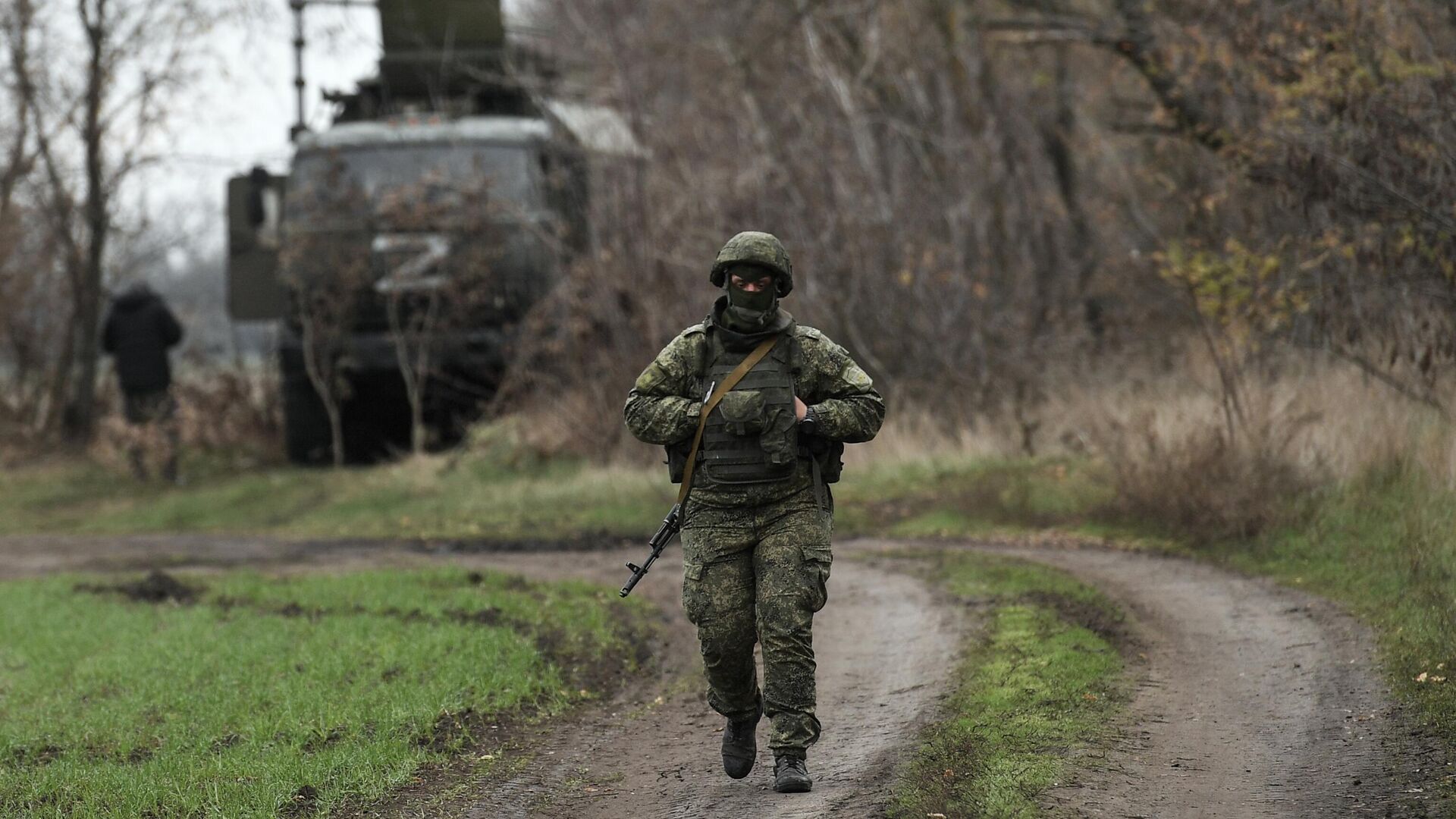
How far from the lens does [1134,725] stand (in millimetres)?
6438

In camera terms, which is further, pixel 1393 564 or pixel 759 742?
pixel 1393 564

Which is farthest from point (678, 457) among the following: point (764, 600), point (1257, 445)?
point (1257, 445)

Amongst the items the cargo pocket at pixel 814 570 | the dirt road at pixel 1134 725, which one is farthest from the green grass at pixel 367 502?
the cargo pocket at pixel 814 570

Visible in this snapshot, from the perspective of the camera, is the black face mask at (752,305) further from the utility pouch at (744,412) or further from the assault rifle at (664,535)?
the assault rifle at (664,535)

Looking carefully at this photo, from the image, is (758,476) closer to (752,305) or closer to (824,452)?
(824,452)

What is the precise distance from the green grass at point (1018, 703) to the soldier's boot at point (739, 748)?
0.57 metres

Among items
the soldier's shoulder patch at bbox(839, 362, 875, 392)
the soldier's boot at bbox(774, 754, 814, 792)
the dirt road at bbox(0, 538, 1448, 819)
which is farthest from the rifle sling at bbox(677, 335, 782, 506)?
the dirt road at bbox(0, 538, 1448, 819)

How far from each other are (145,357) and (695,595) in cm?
1500

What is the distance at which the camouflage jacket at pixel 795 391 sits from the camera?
595 centimetres

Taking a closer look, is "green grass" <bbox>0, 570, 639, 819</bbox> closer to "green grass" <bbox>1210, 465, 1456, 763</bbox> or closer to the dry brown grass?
"green grass" <bbox>1210, 465, 1456, 763</bbox>

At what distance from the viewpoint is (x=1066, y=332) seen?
1792cm

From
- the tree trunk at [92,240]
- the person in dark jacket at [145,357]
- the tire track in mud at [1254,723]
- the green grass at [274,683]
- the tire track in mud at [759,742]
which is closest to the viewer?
the tire track in mud at [1254,723]

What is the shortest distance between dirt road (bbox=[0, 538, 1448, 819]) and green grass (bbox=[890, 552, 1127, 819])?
5.0 inches

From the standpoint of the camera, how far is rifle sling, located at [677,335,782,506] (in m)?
5.93
